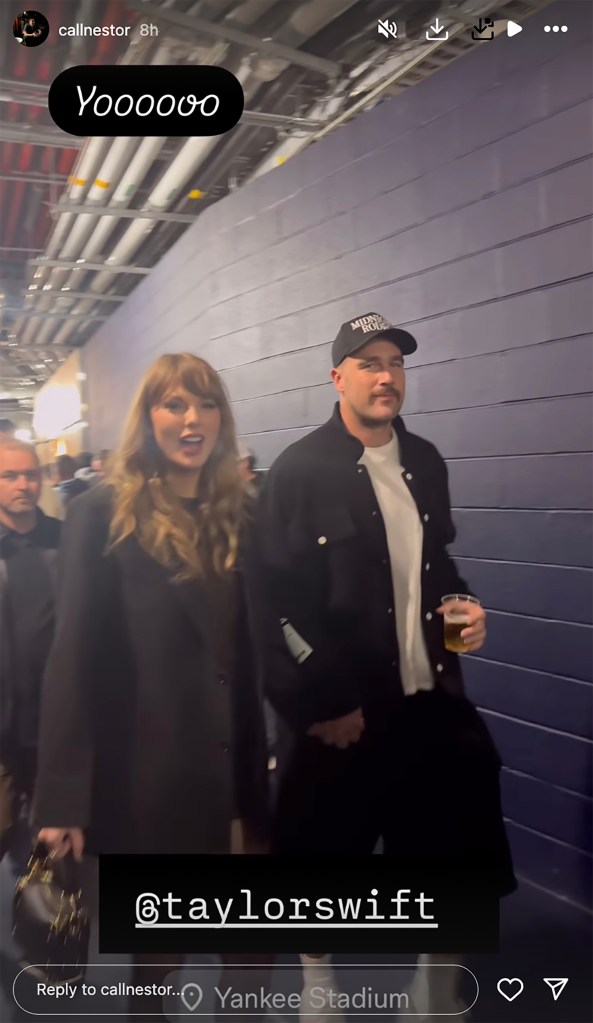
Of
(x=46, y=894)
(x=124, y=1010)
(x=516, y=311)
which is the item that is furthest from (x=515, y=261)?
(x=124, y=1010)

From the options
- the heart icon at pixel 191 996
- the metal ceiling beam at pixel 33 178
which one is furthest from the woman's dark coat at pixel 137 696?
the metal ceiling beam at pixel 33 178

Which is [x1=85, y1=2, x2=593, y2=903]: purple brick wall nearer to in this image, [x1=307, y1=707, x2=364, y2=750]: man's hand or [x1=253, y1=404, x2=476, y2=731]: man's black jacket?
[x1=253, y1=404, x2=476, y2=731]: man's black jacket

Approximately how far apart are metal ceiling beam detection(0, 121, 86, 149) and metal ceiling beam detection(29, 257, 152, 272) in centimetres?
21

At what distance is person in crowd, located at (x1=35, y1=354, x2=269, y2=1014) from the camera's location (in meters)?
1.33

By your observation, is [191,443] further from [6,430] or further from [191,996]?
[191,996]

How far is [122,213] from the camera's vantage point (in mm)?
1383

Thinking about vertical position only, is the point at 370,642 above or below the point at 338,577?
below

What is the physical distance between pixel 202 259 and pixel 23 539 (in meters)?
0.65

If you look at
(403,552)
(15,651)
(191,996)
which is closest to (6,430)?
(15,651)

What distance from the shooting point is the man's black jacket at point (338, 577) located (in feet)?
4.36

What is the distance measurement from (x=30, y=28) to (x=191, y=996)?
188 cm

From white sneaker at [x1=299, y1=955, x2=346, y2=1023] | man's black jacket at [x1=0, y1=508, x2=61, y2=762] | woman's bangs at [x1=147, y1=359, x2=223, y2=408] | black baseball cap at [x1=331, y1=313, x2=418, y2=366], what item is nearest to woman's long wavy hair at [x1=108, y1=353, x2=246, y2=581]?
woman's bangs at [x1=147, y1=359, x2=223, y2=408]

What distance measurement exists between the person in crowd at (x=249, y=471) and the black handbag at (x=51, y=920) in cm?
81

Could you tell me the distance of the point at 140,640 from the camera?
1.33 metres
